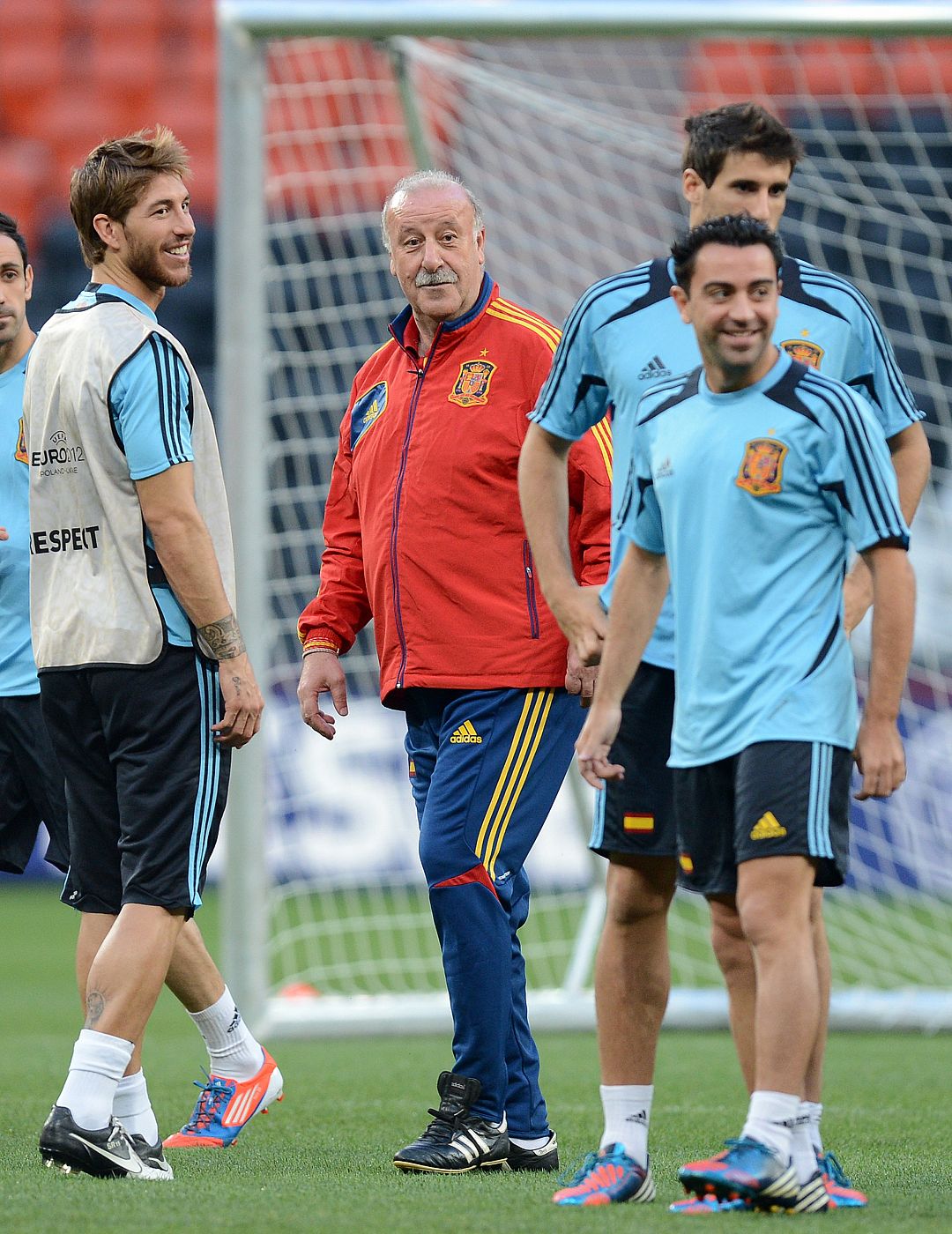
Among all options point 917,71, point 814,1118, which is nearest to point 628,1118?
point 814,1118

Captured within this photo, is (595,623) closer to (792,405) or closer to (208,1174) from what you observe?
(792,405)

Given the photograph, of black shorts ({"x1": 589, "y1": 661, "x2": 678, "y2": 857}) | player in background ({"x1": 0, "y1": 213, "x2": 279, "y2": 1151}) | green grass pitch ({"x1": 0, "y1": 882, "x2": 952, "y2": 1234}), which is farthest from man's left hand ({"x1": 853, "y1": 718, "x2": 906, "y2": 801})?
player in background ({"x1": 0, "y1": 213, "x2": 279, "y2": 1151})

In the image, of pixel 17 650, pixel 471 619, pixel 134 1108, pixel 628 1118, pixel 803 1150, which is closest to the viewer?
pixel 803 1150

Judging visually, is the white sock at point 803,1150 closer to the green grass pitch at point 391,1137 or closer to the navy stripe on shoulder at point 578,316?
the green grass pitch at point 391,1137

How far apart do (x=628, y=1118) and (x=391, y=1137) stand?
4.12ft

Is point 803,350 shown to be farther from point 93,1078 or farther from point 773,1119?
point 93,1078

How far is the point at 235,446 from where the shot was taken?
6.74 meters

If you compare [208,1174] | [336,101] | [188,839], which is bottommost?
[208,1174]

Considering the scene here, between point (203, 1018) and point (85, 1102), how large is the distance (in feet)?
2.70

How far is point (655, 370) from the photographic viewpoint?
3.75 metres

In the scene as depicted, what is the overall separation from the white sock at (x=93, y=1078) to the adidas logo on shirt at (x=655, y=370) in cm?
174

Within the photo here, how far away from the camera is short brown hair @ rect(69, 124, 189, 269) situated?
4129mm

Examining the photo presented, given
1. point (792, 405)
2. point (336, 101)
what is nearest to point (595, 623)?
point (792, 405)

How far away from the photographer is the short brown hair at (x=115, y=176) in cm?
413
